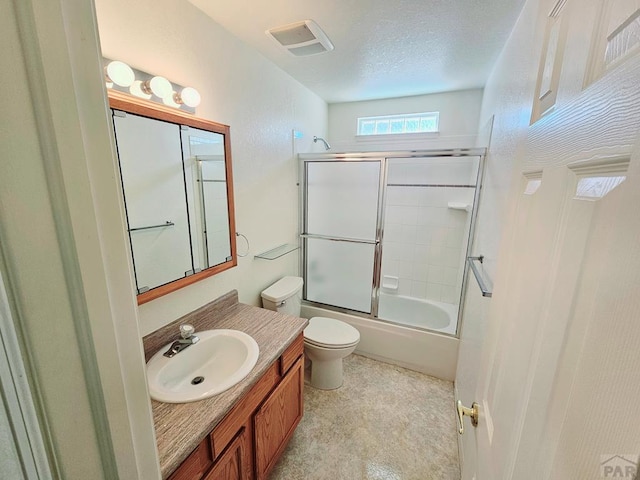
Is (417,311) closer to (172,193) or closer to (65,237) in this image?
(172,193)

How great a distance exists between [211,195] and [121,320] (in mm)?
1238

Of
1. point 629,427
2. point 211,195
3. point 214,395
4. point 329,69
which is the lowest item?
point 214,395

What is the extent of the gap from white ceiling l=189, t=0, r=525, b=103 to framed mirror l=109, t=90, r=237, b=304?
610mm

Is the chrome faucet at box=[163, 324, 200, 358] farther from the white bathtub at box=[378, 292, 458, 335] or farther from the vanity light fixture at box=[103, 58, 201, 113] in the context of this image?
the white bathtub at box=[378, 292, 458, 335]

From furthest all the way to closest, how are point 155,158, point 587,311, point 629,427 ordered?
point 155,158 < point 587,311 < point 629,427

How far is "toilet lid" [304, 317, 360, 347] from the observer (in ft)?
6.56

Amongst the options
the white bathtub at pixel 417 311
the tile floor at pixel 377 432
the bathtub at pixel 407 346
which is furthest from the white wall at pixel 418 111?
the tile floor at pixel 377 432

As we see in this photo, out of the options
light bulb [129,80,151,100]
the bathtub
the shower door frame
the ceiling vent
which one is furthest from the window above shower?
light bulb [129,80,151,100]

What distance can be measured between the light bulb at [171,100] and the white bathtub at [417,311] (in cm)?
231

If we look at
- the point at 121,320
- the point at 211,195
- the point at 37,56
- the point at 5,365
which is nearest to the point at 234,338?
the point at 211,195

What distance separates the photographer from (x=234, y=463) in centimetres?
110

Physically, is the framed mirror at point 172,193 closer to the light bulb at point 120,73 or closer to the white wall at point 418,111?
the light bulb at point 120,73

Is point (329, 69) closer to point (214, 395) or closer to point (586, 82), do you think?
point (586, 82)

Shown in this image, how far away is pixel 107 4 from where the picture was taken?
1.00m
